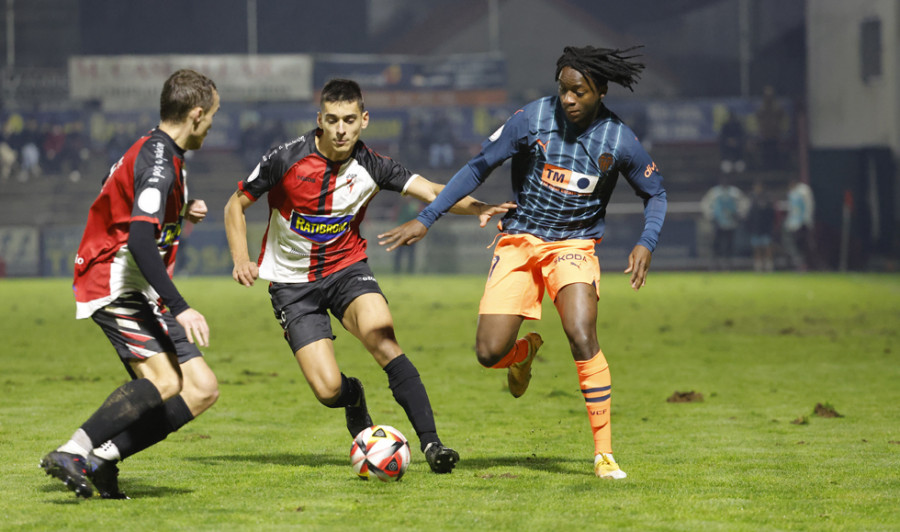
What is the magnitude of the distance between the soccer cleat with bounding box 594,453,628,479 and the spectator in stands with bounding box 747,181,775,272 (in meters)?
26.4

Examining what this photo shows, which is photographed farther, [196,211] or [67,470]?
[196,211]

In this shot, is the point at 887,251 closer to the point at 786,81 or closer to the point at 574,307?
the point at 786,81

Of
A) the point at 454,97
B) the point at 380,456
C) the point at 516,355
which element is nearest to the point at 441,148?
the point at 454,97

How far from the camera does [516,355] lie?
257 inches

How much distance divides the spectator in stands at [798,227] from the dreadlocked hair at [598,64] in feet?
84.7

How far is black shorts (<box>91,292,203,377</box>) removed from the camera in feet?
16.2

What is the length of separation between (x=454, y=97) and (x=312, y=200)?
3135cm

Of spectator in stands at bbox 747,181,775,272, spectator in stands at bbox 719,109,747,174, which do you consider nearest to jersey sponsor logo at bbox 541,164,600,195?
spectator in stands at bbox 747,181,775,272

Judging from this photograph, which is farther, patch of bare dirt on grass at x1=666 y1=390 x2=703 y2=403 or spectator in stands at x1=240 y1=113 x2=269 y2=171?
spectator in stands at x1=240 y1=113 x2=269 y2=171

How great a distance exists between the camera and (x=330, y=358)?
6066 mm

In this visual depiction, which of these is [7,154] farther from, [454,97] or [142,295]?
[142,295]

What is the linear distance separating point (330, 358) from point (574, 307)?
4.38 feet

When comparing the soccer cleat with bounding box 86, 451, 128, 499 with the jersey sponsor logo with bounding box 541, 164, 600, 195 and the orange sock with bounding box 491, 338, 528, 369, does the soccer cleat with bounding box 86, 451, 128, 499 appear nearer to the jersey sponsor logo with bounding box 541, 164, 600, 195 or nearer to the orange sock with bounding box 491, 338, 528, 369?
the orange sock with bounding box 491, 338, 528, 369

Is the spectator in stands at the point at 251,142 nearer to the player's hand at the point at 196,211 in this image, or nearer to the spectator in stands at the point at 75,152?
the spectator in stands at the point at 75,152
